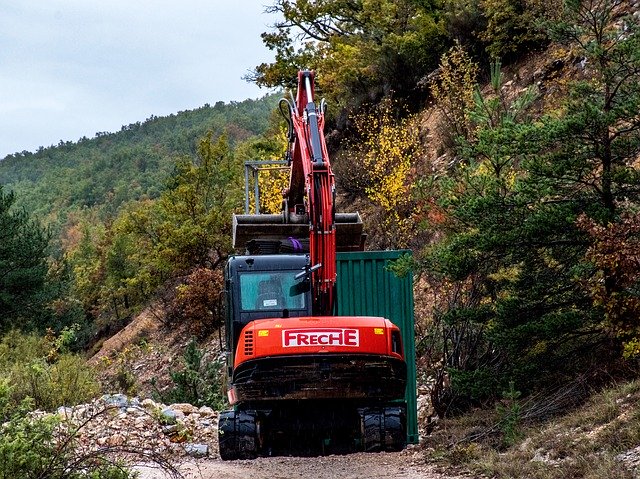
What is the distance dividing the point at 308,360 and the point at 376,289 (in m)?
4.51

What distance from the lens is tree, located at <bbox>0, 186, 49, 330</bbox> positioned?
114ft

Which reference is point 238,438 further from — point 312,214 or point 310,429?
point 312,214

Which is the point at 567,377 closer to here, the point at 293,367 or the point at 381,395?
the point at 381,395

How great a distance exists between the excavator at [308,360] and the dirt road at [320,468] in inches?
84.8

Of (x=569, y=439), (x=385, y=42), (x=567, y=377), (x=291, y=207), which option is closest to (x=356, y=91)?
(x=385, y=42)

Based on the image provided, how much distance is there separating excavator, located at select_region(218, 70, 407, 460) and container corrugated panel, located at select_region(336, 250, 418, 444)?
107 inches

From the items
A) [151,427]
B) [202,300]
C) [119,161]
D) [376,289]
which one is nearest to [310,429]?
[376,289]

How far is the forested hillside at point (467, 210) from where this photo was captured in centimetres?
1289

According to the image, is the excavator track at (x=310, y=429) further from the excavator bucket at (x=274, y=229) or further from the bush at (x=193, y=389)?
the bush at (x=193, y=389)

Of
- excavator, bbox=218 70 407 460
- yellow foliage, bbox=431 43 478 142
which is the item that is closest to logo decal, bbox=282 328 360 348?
excavator, bbox=218 70 407 460

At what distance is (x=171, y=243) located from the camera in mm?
36812

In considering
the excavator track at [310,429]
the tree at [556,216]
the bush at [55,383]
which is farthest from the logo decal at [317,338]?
the bush at [55,383]

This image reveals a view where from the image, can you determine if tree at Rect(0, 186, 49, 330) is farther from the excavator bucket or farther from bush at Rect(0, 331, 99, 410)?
the excavator bucket

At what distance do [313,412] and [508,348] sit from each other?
4447 millimetres
